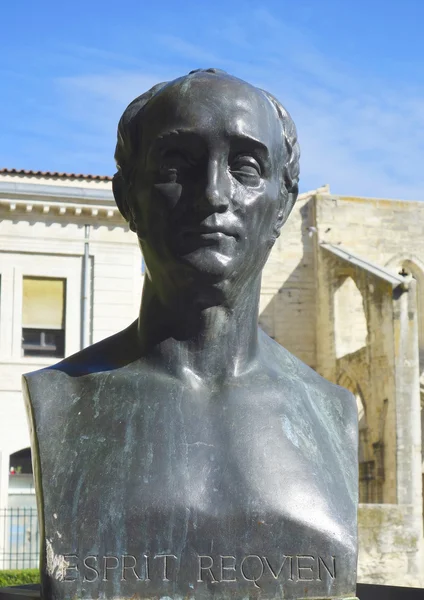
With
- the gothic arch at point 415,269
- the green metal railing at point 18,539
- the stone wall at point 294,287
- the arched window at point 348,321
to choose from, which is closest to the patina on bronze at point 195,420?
the green metal railing at point 18,539

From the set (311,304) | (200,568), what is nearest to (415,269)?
(311,304)

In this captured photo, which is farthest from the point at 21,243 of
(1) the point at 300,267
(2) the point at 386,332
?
(1) the point at 300,267

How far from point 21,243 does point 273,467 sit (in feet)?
53.6

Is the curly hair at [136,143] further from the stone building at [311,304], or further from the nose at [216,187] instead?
the stone building at [311,304]

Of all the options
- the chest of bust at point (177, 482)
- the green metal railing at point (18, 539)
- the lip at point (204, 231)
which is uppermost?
the lip at point (204, 231)

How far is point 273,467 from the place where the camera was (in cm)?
295

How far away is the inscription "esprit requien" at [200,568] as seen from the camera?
2801 millimetres

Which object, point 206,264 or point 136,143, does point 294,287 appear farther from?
point 206,264

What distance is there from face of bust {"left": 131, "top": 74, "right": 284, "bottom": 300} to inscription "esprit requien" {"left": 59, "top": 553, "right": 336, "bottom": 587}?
0.71 meters

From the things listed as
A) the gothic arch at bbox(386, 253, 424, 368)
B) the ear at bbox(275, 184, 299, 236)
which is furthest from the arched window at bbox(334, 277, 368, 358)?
the ear at bbox(275, 184, 299, 236)

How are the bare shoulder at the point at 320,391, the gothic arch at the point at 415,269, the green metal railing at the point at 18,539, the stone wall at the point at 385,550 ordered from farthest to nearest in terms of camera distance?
1. the gothic arch at the point at 415,269
2. the green metal railing at the point at 18,539
3. the stone wall at the point at 385,550
4. the bare shoulder at the point at 320,391

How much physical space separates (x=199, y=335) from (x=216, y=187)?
0.41m

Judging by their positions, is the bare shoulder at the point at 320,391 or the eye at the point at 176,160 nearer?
the eye at the point at 176,160

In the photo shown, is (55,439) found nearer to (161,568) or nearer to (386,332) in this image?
(161,568)
